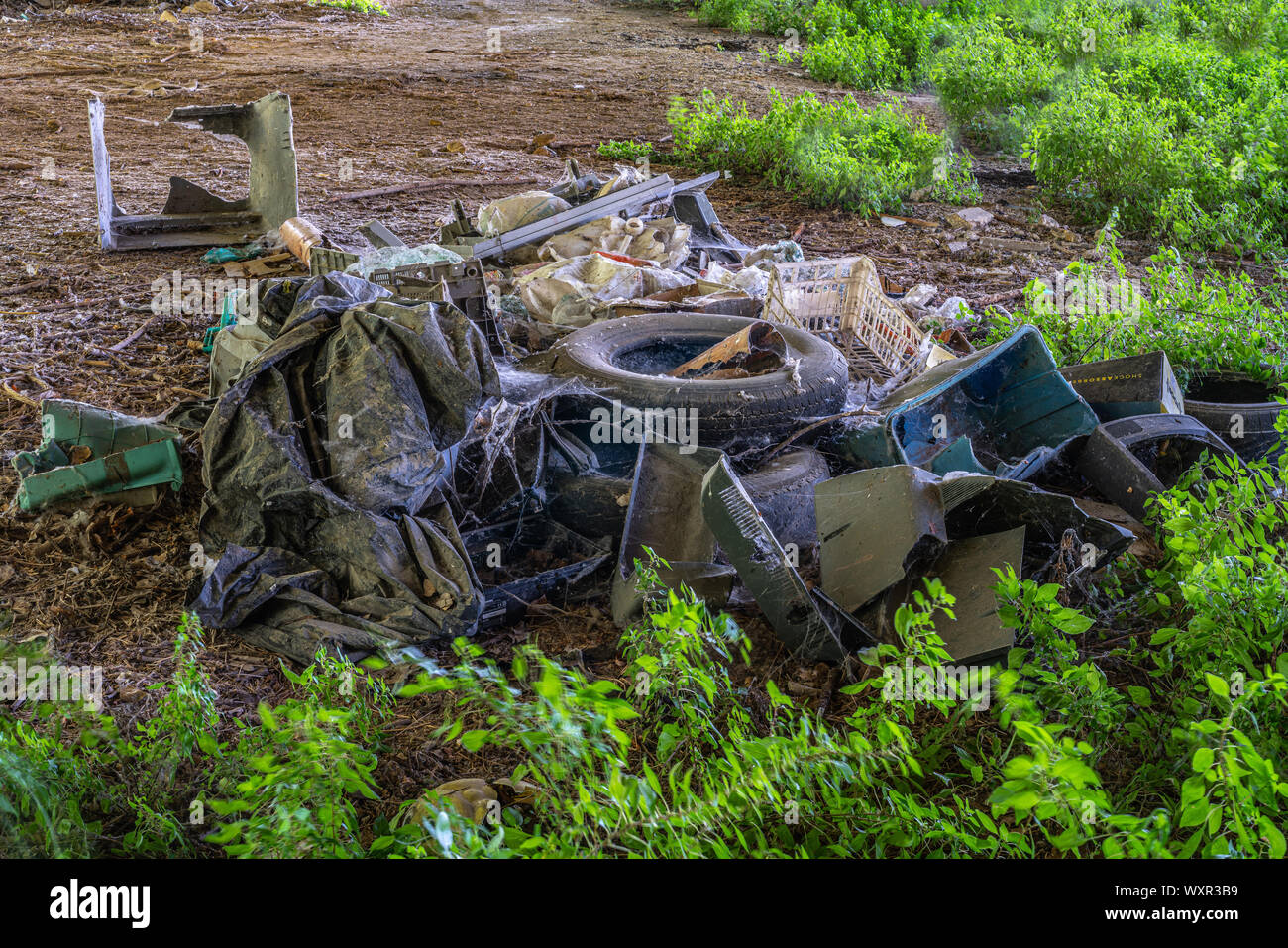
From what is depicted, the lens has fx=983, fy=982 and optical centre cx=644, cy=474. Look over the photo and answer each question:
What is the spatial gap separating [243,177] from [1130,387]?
7.80m

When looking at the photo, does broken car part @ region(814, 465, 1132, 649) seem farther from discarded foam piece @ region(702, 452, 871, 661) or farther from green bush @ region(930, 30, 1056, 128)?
green bush @ region(930, 30, 1056, 128)

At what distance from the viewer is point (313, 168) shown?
9227 mm

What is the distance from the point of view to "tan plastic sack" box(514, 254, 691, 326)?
526cm

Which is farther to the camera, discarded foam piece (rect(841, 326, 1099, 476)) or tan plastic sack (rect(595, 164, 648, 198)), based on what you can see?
tan plastic sack (rect(595, 164, 648, 198))

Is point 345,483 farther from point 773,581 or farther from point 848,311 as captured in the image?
point 848,311

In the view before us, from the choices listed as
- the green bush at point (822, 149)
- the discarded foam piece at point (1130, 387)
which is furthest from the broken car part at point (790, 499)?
the green bush at point (822, 149)

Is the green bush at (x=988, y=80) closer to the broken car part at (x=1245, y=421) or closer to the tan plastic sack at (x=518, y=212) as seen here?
the tan plastic sack at (x=518, y=212)

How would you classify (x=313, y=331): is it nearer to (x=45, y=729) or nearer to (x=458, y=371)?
(x=458, y=371)

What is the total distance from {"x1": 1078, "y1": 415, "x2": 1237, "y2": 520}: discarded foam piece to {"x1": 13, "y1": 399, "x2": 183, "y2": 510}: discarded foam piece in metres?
3.66

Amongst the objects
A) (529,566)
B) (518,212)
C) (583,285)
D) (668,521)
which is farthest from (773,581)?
(518,212)

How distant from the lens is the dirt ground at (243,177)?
3.40 metres

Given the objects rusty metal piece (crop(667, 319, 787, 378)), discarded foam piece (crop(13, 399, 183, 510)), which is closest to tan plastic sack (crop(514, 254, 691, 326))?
rusty metal piece (crop(667, 319, 787, 378))
